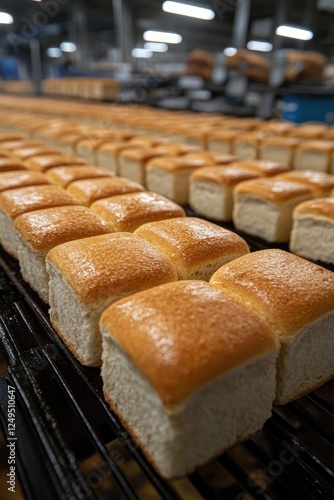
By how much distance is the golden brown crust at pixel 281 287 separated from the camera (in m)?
1.08

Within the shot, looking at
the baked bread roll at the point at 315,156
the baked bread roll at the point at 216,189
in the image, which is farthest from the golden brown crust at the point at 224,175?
the baked bread roll at the point at 315,156

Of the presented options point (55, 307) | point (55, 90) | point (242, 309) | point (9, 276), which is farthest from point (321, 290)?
point (55, 90)

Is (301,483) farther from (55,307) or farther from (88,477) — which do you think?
(55,307)

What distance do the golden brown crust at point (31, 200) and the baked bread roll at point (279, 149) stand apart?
2541mm

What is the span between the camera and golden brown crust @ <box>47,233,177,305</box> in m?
1.18

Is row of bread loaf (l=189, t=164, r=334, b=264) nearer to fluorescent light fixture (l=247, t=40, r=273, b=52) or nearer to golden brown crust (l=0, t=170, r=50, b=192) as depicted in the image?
golden brown crust (l=0, t=170, r=50, b=192)

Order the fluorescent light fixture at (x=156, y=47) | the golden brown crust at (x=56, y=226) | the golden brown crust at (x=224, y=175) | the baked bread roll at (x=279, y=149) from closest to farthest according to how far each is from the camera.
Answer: the golden brown crust at (x=56, y=226) < the golden brown crust at (x=224, y=175) < the baked bread roll at (x=279, y=149) < the fluorescent light fixture at (x=156, y=47)

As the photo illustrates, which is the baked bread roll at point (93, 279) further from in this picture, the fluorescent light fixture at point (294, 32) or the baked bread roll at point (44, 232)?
the fluorescent light fixture at point (294, 32)

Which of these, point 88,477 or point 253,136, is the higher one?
point 253,136

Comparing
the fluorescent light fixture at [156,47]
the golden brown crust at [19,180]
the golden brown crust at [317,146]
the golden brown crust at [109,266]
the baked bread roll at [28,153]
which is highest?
the fluorescent light fixture at [156,47]

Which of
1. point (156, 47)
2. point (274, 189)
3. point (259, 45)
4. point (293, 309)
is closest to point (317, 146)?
point (274, 189)

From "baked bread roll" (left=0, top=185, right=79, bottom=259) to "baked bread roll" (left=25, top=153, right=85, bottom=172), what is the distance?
0.75 m

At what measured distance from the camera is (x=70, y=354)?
1327 millimetres

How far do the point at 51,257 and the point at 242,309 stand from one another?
740 millimetres
